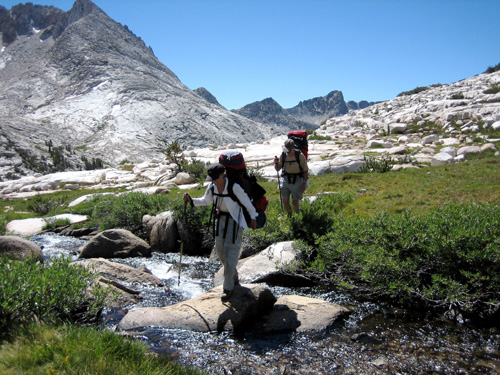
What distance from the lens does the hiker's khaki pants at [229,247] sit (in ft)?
21.2

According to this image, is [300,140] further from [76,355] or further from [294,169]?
[76,355]

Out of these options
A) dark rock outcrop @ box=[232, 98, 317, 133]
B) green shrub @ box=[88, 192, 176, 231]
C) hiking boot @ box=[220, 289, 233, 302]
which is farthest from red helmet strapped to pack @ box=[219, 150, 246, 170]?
dark rock outcrop @ box=[232, 98, 317, 133]

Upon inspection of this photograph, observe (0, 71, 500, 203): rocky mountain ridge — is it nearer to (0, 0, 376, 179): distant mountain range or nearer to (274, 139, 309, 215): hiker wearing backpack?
(274, 139, 309, 215): hiker wearing backpack

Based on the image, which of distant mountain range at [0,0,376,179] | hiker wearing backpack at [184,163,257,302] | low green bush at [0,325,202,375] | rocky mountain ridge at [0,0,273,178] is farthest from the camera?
rocky mountain ridge at [0,0,273,178]

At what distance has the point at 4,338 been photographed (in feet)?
14.7

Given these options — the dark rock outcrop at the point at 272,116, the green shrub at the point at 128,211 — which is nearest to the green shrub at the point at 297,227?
the green shrub at the point at 128,211

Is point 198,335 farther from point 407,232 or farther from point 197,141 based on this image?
point 197,141

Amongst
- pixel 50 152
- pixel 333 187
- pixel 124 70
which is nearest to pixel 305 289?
pixel 333 187

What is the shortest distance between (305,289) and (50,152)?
6080 centimetres

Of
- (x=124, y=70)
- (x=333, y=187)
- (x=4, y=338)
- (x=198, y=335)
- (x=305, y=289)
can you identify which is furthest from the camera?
(x=124, y=70)

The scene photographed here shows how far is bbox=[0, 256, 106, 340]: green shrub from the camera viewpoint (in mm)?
4849

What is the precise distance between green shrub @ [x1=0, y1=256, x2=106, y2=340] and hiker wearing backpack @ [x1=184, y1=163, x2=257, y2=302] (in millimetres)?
2231

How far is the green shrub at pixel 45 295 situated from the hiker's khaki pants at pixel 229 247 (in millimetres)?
2196

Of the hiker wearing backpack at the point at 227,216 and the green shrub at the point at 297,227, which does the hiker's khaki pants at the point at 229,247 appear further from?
the green shrub at the point at 297,227
